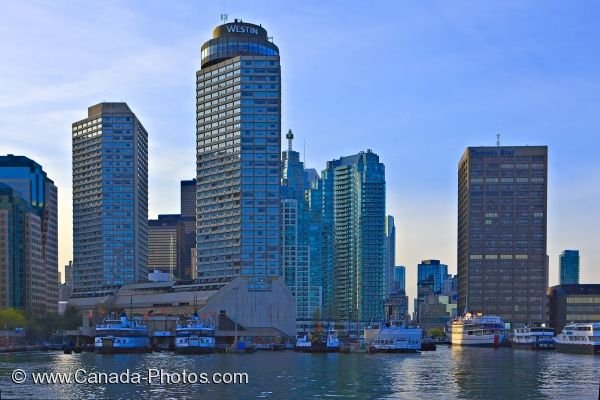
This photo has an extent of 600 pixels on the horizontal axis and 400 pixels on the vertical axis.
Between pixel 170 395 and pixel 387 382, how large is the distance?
36.9 meters

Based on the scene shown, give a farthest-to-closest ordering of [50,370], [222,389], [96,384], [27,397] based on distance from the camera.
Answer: [50,370], [96,384], [222,389], [27,397]

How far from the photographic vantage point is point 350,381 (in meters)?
132

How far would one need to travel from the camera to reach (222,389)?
11512 centimetres

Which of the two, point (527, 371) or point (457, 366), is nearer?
point (527, 371)

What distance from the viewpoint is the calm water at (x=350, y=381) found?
109625 millimetres

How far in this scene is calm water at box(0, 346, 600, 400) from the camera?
109625mm

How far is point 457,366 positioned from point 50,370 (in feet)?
256

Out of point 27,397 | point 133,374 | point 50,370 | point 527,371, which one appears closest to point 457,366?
point 527,371

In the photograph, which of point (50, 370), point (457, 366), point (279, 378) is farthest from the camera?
point (457, 366)

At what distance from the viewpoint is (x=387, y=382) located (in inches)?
5138

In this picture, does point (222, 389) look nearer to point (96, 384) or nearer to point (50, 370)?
point (96, 384)

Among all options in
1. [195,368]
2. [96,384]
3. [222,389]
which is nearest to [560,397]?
[222,389]

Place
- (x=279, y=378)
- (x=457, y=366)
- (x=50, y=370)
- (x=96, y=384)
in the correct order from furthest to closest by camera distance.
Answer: (x=457, y=366), (x=50, y=370), (x=279, y=378), (x=96, y=384)

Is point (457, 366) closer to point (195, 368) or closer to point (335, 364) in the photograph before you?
point (335, 364)
